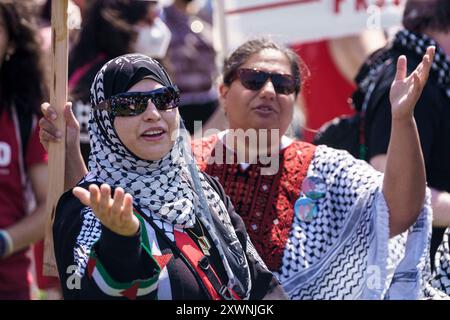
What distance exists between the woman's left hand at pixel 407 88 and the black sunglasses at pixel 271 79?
61cm

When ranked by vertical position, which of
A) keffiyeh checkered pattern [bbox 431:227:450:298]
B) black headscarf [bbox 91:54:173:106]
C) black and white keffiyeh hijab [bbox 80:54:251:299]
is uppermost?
black headscarf [bbox 91:54:173:106]

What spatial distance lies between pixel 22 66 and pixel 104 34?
0.86 metres

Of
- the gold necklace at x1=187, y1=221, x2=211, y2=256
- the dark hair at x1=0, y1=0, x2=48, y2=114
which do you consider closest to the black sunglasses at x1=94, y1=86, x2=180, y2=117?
the gold necklace at x1=187, y1=221, x2=211, y2=256

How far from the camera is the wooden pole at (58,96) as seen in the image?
13.8 feet

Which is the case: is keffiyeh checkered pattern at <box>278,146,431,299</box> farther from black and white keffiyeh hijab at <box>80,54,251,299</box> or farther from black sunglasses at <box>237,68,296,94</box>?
Result: black and white keffiyeh hijab at <box>80,54,251,299</box>

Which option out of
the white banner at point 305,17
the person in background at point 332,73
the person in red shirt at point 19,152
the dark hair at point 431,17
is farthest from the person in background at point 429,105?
the person in background at point 332,73

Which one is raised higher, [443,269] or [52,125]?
[52,125]

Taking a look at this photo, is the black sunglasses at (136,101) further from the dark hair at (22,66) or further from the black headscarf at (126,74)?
the dark hair at (22,66)

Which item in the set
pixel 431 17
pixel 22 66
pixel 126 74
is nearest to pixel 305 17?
pixel 431 17

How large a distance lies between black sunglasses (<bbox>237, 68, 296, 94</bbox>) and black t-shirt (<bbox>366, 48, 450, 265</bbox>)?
47 centimetres

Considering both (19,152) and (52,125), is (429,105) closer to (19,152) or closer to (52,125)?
(52,125)

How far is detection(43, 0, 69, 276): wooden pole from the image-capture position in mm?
4191

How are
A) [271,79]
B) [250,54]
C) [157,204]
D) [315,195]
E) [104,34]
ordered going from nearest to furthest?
[157,204], [315,195], [271,79], [250,54], [104,34]

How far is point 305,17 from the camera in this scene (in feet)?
21.3
